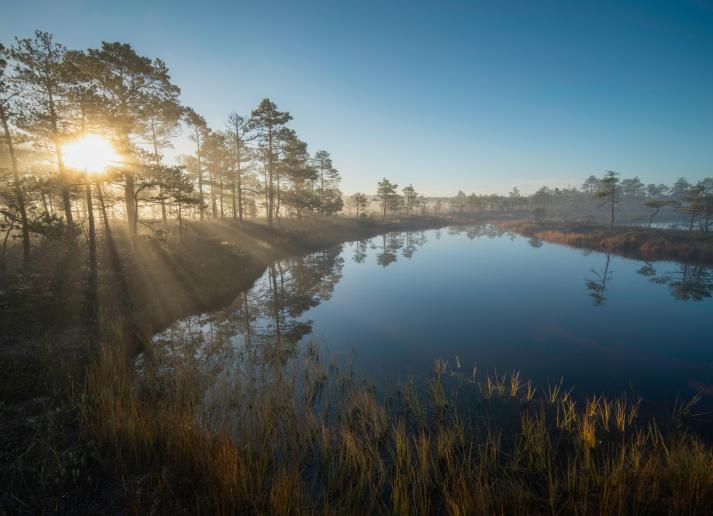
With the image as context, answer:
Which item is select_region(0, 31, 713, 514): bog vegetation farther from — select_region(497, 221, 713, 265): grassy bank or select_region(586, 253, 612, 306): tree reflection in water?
select_region(497, 221, 713, 265): grassy bank

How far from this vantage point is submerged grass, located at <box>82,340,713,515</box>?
170 inches

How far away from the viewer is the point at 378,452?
5.99m

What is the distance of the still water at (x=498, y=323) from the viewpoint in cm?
999

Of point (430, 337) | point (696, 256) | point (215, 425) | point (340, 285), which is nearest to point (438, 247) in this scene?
point (340, 285)

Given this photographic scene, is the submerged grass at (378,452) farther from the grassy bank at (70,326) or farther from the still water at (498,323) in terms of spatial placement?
the still water at (498,323)

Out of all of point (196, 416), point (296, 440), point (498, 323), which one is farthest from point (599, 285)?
point (196, 416)

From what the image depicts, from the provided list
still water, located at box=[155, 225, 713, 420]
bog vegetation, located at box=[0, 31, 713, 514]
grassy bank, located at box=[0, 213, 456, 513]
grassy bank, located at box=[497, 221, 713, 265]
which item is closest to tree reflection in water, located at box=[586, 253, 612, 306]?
still water, located at box=[155, 225, 713, 420]

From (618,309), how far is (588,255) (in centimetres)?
2231

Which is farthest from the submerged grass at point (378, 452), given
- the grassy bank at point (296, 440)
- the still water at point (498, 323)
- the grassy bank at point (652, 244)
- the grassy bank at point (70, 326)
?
the grassy bank at point (652, 244)

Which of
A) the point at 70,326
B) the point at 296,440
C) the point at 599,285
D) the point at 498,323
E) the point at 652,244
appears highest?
the point at 652,244

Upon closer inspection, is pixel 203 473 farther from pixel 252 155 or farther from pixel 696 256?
pixel 696 256

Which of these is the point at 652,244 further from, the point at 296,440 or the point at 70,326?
the point at 70,326

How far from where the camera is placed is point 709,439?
6.41 m

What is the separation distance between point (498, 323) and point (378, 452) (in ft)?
35.8
